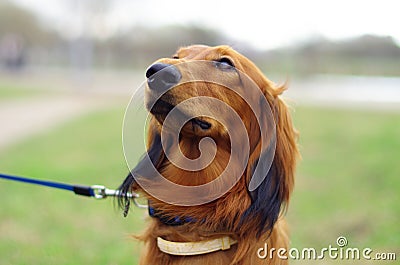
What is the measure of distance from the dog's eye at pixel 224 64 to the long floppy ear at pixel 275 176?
32 cm

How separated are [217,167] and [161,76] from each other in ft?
2.10

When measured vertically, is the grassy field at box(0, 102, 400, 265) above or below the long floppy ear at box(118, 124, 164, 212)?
below

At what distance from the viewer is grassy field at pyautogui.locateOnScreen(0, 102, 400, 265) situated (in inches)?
207

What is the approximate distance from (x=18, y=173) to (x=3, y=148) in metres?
2.74

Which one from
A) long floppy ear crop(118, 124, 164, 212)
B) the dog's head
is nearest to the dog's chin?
the dog's head

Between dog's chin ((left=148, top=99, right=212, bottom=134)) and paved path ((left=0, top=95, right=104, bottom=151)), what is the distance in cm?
882

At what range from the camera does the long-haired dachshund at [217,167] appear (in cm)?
287

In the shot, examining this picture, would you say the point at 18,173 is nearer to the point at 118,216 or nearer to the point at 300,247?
the point at 118,216

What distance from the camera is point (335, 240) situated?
5566mm

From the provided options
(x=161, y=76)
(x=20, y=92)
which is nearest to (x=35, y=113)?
(x=20, y=92)

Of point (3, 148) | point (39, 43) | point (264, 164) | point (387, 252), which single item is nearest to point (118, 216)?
point (387, 252)

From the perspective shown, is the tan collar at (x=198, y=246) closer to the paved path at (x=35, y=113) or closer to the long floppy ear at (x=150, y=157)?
the long floppy ear at (x=150, y=157)

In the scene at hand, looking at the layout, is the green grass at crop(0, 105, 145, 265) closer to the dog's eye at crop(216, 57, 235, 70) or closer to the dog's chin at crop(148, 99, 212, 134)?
the dog's chin at crop(148, 99, 212, 134)

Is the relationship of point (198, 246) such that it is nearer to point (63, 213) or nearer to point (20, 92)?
point (63, 213)
